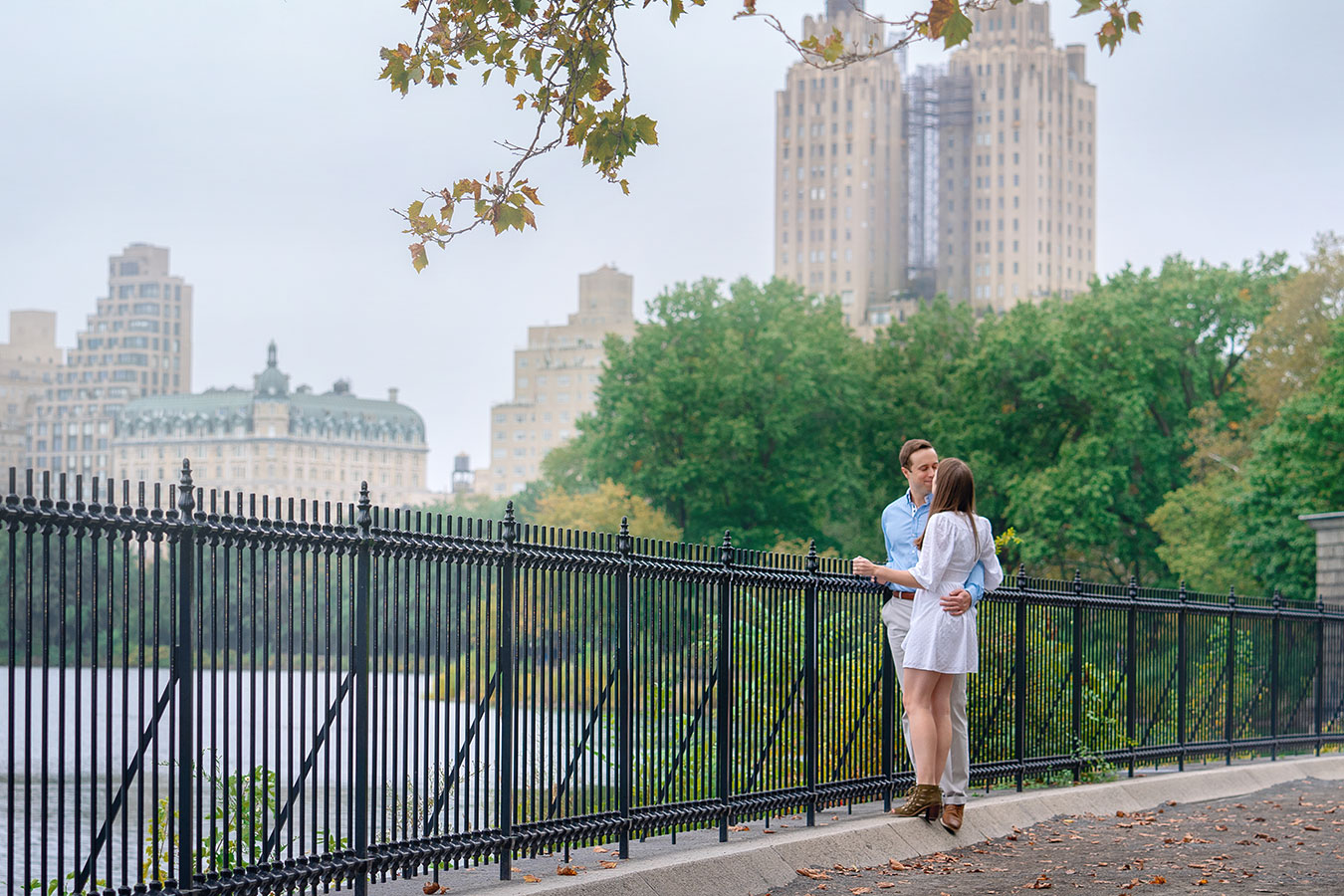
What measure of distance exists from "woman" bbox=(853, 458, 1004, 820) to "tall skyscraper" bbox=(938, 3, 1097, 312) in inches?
6098

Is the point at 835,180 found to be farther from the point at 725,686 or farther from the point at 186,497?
the point at 186,497

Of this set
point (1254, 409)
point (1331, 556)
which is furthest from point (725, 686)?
point (1254, 409)

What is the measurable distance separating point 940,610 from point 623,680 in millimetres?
1858

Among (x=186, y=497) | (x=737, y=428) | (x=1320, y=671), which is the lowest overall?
(x=1320, y=671)

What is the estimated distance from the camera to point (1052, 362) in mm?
51469

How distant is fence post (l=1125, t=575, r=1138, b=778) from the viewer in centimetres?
1351

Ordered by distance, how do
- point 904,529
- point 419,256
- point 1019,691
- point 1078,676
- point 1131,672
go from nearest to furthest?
point 419,256 < point 904,529 < point 1019,691 < point 1078,676 < point 1131,672

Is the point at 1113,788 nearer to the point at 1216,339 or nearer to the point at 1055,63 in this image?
the point at 1216,339

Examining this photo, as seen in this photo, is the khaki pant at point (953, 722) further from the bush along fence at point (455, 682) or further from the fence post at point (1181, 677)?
the fence post at point (1181, 677)

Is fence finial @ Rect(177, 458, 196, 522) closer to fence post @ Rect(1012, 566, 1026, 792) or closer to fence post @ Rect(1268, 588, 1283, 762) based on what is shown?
fence post @ Rect(1012, 566, 1026, 792)

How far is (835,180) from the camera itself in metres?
162

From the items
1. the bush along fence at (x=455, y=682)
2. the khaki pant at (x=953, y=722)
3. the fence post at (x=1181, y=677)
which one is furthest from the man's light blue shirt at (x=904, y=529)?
the fence post at (x=1181, y=677)

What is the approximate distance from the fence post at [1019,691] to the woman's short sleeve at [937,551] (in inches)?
120

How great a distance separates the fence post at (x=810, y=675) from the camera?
9.56m
